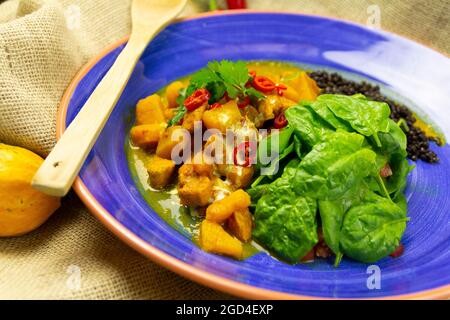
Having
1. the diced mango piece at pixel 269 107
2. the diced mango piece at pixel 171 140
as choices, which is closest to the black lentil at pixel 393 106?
the diced mango piece at pixel 269 107

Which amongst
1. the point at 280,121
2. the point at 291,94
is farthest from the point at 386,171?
the point at 291,94

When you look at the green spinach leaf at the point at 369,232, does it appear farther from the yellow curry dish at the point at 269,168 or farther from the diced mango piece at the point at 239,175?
the diced mango piece at the point at 239,175

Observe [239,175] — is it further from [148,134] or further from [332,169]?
[148,134]

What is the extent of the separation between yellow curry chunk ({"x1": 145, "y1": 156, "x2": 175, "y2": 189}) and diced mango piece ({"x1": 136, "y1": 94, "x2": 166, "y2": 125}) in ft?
1.09

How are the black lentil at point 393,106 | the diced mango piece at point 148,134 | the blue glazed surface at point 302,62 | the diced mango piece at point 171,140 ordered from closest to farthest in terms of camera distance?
the blue glazed surface at point 302,62
the diced mango piece at point 171,140
the diced mango piece at point 148,134
the black lentil at point 393,106

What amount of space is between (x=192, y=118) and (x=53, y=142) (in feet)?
2.41

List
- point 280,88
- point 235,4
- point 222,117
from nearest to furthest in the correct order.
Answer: point 222,117 < point 280,88 < point 235,4

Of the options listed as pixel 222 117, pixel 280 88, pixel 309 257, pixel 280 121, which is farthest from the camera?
pixel 280 88

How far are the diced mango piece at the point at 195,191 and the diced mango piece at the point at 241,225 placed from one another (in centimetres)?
17

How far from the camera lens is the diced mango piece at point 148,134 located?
2838 mm

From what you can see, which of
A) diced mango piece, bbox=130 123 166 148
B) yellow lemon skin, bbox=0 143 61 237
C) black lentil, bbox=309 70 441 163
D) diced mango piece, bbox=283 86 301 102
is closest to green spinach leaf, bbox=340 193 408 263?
black lentil, bbox=309 70 441 163

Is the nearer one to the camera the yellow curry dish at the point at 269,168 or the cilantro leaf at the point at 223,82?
the yellow curry dish at the point at 269,168

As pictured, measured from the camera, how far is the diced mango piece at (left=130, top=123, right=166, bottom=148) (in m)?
2.84

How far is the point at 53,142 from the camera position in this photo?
8.83 ft
